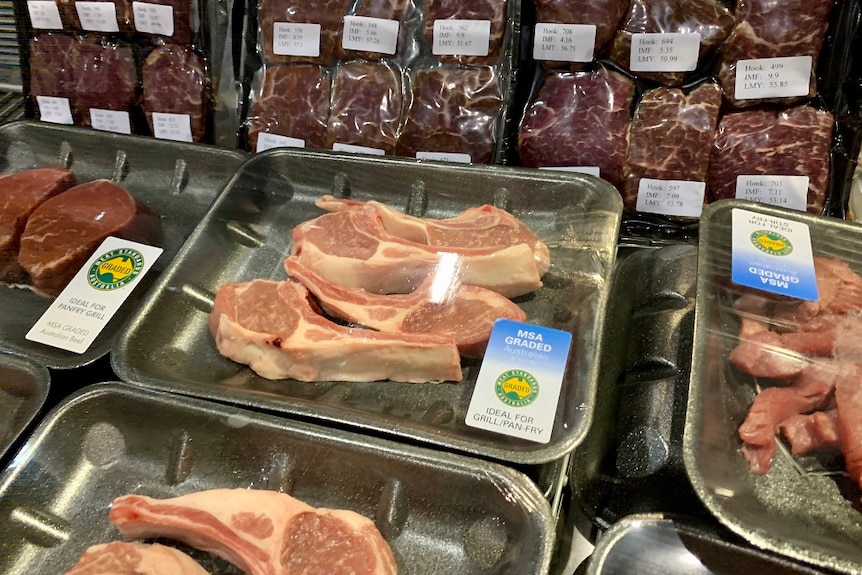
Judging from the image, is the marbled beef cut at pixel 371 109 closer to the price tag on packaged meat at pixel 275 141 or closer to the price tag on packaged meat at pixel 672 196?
the price tag on packaged meat at pixel 275 141

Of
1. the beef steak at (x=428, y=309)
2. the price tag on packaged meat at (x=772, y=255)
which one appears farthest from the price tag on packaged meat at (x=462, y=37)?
the price tag on packaged meat at (x=772, y=255)

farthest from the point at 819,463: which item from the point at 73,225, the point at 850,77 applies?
the point at 73,225

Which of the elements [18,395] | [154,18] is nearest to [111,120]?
Answer: [154,18]

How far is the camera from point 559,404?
5.50 ft

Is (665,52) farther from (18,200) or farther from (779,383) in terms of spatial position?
(18,200)

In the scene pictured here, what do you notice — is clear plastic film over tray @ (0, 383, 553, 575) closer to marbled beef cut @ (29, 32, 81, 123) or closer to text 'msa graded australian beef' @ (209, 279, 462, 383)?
text 'msa graded australian beef' @ (209, 279, 462, 383)

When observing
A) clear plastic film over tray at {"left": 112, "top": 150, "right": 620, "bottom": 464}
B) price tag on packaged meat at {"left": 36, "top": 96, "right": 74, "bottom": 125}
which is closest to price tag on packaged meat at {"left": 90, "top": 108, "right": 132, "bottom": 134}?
price tag on packaged meat at {"left": 36, "top": 96, "right": 74, "bottom": 125}

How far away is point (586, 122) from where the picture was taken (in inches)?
95.9

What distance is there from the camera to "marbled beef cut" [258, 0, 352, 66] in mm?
2570

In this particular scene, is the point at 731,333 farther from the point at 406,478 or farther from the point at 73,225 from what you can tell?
the point at 73,225

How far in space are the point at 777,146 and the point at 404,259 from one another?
4.79 feet

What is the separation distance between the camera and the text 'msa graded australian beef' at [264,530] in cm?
145

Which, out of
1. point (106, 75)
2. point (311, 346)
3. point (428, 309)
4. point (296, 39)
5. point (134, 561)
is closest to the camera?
point (134, 561)

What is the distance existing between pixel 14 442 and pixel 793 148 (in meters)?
2.68
